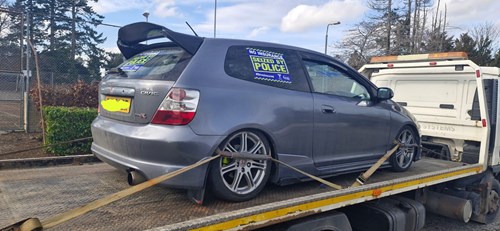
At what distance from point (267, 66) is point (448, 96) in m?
4.03

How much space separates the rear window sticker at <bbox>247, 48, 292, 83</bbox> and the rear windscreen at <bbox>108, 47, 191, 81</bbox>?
59cm

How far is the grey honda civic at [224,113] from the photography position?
9.17ft

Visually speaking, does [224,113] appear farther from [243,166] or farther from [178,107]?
[243,166]

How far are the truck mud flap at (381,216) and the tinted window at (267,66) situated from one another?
1362 mm

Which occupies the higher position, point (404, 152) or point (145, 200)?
point (404, 152)

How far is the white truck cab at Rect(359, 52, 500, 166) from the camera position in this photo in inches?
216

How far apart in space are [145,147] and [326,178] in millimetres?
1848

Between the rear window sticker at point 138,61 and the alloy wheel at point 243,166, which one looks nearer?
the alloy wheel at point 243,166

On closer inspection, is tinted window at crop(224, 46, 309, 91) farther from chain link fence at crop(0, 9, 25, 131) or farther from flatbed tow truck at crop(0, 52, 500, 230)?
chain link fence at crop(0, 9, 25, 131)

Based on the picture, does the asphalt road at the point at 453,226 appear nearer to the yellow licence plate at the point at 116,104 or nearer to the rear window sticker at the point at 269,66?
the rear window sticker at the point at 269,66

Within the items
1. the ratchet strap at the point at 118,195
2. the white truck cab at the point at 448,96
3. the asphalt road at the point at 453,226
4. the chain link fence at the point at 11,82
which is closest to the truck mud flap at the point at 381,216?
the ratchet strap at the point at 118,195

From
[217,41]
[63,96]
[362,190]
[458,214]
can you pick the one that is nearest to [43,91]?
[63,96]

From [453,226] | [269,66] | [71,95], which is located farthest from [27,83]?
[453,226]

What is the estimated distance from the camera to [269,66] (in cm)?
338
